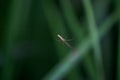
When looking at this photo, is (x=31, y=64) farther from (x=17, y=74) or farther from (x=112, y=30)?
(x=112, y=30)

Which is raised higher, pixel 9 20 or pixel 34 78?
pixel 9 20

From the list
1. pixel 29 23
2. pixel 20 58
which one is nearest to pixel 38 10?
pixel 29 23

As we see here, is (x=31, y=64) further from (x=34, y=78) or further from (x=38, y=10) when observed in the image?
(x=38, y=10)

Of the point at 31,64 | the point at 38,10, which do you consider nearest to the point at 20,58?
the point at 31,64

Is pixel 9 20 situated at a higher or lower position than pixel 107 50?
higher

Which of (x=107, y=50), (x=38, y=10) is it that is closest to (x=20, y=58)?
(x=38, y=10)
